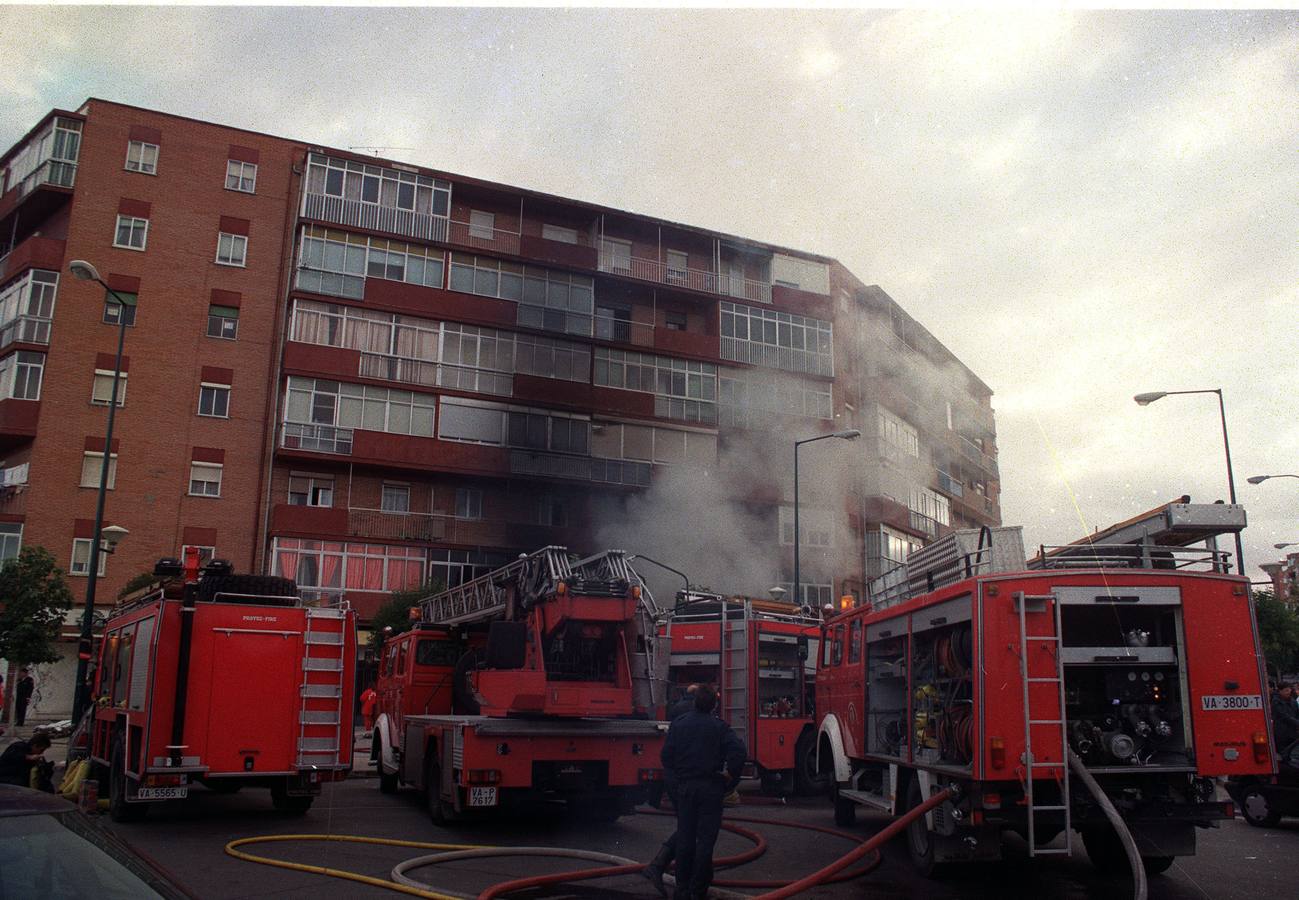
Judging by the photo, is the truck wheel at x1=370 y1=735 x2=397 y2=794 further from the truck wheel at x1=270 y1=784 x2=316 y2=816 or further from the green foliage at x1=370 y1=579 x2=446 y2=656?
the green foliage at x1=370 y1=579 x2=446 y2=656

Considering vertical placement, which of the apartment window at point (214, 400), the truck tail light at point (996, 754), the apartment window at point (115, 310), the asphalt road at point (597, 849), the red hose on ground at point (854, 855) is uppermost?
the apartment window at point (115, 310)

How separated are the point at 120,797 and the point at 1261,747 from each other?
11.0m

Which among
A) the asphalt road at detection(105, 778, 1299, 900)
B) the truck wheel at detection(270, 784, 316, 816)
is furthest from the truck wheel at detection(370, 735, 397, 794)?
the truck wheel at detection(270, 784, 316, 816)

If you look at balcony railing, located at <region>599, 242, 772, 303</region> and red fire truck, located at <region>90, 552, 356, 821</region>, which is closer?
red fire truck, located at <region>90, 552, 356, 821</region>

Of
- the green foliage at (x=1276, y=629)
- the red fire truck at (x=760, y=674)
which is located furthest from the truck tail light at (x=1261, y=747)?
the green foliage at (x=1276, y=629)

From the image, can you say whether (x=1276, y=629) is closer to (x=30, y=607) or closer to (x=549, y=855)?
(x=549, y=855)

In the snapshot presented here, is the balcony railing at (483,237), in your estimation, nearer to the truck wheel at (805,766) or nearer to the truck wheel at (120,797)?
the truck wheel at (805,766)

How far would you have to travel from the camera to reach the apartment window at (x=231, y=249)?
33.5 meters

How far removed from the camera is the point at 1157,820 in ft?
25.7

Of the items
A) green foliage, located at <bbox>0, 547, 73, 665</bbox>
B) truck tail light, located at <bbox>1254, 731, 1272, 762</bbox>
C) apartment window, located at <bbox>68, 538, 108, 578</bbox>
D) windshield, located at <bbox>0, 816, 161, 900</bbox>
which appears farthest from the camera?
apartment window, located at <bbox>68, 538, 108, 578</bbox>

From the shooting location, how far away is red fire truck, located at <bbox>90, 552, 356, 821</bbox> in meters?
10.8

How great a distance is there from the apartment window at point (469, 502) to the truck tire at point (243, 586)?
71.4 ft

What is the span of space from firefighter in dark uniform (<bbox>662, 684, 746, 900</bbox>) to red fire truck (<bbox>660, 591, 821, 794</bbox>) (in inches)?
290

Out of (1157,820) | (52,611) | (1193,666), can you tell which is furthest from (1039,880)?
(52,611)
